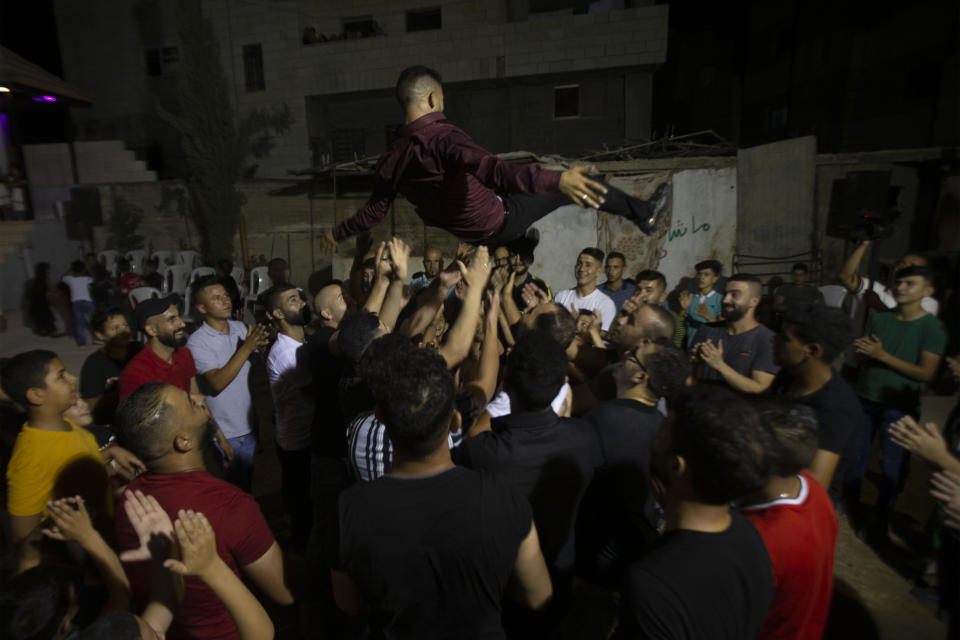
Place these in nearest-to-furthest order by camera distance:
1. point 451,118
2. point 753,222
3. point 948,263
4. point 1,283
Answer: point 948,263 < point 753,222 < point 1,283 < point 451,118

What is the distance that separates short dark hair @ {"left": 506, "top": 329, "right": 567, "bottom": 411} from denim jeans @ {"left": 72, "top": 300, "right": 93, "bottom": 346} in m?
10.7

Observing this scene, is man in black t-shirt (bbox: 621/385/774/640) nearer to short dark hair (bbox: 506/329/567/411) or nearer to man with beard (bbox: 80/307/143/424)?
short dark hair (bbox: 506/329/567/411)

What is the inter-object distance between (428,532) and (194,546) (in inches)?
25.7

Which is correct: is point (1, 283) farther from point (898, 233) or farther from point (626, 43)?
point (898, 233)

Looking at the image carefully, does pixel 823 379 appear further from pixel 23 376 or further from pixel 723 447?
pixel 23 376

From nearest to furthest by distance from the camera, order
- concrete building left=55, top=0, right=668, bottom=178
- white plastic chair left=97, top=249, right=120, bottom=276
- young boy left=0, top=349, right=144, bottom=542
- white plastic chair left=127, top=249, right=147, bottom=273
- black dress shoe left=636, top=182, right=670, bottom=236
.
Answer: young boy left=0, top=349, right=144, bottom=542, black dress shoe left=636, top=182, right=670, bottom=236, concrete building left=55, top=0, right=668, bottom=178, white plastic chair left=97, top=249, right=120, bottom=276, white plastic chair left=127, top=249, right=147, bottom=273

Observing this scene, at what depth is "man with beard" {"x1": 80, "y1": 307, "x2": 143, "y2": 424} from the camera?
3.16 metres

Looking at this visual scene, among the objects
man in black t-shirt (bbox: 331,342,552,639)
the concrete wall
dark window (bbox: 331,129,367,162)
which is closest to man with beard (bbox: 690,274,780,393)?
man in black t-shirt (bbox: 331,342,552,639)

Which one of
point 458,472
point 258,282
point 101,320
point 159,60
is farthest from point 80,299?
point 159,60

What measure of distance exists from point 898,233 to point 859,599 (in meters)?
7.87

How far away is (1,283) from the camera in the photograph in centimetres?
1223

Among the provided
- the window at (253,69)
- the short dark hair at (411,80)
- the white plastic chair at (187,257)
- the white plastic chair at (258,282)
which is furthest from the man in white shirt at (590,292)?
the window at (253,69)

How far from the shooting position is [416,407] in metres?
1.49

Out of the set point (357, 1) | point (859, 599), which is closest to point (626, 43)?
point (357, 1)
